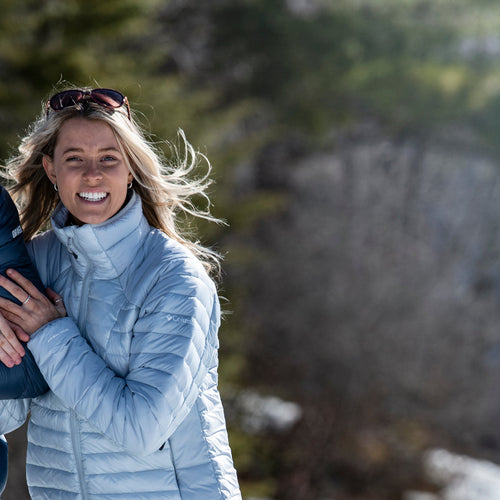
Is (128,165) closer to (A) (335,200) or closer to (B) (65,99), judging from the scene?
(B) (65,99)

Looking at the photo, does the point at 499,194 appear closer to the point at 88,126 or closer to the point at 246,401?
the point at 246,401

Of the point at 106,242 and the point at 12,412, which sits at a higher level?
the point at 106,242

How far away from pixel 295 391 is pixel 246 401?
1.06 m

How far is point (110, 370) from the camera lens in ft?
4.03

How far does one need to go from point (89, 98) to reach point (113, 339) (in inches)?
17.1

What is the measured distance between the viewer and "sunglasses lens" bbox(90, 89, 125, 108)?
A: 4.31 ft

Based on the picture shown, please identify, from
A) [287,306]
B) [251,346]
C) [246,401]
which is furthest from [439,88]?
[246,401]

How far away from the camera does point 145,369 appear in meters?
1.20

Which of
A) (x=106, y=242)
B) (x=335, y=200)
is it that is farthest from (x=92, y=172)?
(x=335, y=200)

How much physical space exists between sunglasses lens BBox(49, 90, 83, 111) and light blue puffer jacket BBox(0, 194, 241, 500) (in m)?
0.21

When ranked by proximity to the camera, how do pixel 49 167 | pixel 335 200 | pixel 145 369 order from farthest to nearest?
pixel 335 200 < pixel 49 167 < pixel 145 369

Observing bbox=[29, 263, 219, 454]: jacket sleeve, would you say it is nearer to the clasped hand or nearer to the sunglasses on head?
the clasped hand

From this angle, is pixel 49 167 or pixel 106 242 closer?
pixel 106 242

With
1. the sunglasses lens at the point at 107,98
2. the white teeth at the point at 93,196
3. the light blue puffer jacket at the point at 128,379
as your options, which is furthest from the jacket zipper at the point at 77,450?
the sunglasses lens at the point at 107,98
